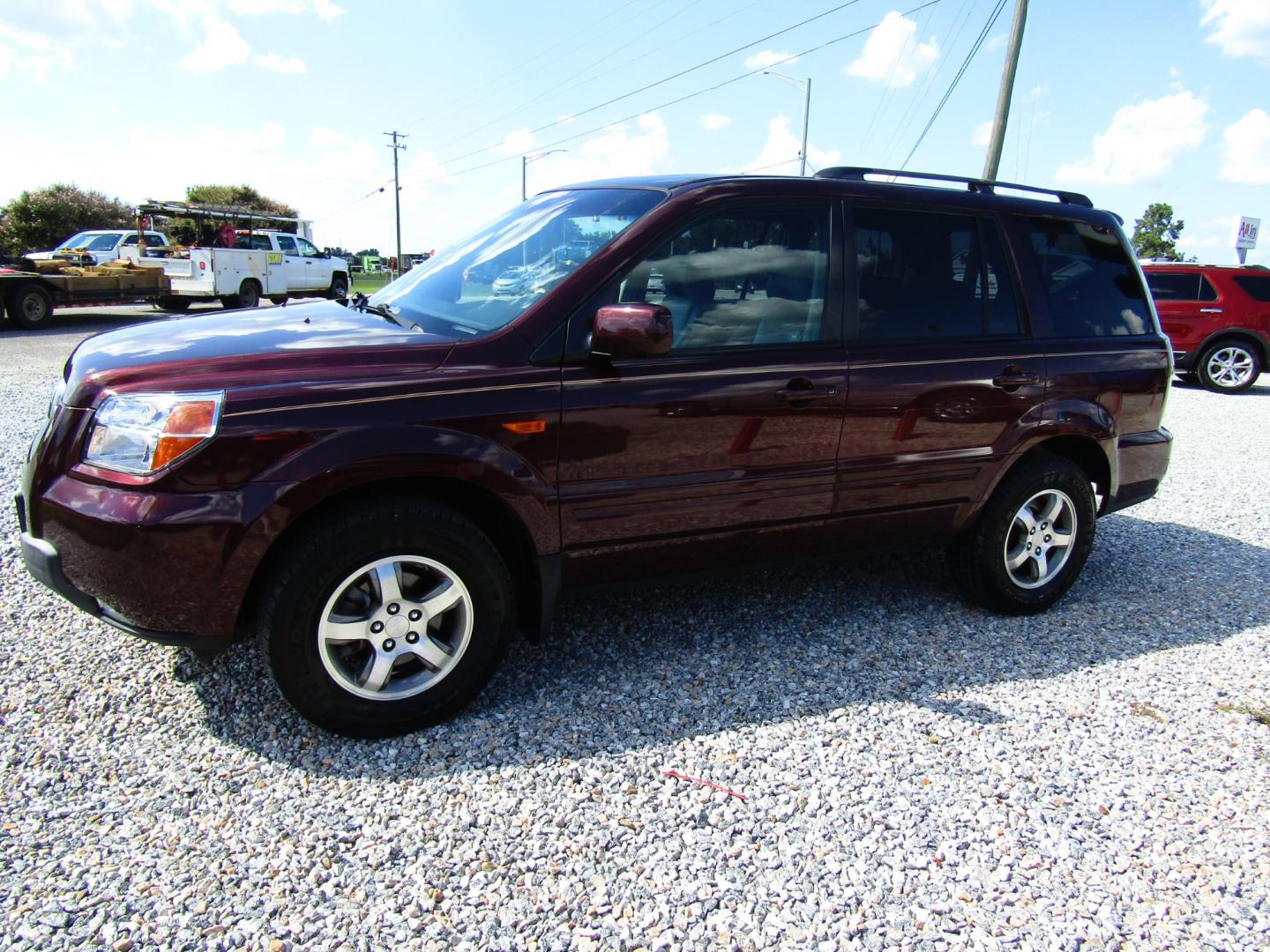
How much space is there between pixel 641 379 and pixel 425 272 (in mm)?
1341

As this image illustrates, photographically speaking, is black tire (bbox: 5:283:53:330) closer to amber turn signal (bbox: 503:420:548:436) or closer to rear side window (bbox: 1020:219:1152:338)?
A: amber turn signal (bbox: 503:420:548:436)

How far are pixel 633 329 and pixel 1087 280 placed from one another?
2582mm

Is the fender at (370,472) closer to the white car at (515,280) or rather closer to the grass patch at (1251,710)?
the white car at (515,280)

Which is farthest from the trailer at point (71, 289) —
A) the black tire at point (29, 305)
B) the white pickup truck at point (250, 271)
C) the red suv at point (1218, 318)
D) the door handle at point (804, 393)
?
the red suv at point (1218, 318)

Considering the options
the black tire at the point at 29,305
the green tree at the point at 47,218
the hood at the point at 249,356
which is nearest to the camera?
the hood at the point at 249,356

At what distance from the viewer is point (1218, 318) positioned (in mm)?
12562

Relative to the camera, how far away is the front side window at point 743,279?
3.09 metres

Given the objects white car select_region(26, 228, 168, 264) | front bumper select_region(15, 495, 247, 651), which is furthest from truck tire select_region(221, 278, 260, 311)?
front bumper select_region(15, 495, 247, 651)

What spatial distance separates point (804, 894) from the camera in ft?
7.33

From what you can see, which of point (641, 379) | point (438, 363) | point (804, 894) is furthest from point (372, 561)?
point (804, 894)

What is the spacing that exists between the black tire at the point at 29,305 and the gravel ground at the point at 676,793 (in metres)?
14.9

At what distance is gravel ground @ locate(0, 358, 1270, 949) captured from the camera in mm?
2139

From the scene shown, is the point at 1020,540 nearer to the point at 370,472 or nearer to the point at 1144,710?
the point at 1144,710

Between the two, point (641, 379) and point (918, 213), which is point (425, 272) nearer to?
point (641, 379)
